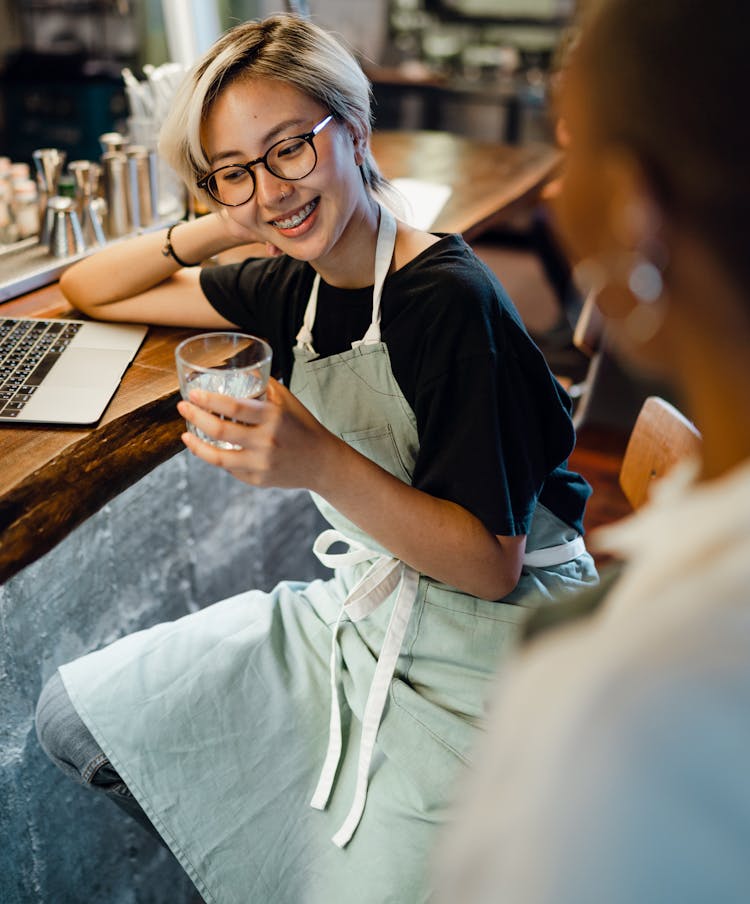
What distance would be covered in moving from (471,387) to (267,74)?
0.47 meters

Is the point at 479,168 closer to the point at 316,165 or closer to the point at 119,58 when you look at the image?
the point at 316,165

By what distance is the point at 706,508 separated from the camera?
18.9 inches

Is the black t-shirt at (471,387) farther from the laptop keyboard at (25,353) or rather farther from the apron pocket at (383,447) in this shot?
the laptop keyboard at (25,353)

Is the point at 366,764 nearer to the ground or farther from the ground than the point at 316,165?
nearer to the ground

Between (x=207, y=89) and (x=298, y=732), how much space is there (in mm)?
820

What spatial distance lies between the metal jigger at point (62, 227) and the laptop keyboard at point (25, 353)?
40 cm

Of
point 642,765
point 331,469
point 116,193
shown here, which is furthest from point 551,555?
point 116,193

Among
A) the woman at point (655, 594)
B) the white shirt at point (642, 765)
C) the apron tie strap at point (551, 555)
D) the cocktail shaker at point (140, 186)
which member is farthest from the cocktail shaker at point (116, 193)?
the white shirt at point (642, 765)

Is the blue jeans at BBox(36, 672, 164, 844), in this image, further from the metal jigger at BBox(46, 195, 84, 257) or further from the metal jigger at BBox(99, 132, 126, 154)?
the metal jigger at BBox(99, 132, 126, 154)

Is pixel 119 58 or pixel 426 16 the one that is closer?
pixel 119 58

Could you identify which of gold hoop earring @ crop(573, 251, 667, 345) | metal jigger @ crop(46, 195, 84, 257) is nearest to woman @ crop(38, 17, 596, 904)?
gold hoop earring @ crop(573, 251, 667, 345)

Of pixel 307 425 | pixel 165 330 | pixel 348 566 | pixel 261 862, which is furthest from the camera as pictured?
pixel 165 330

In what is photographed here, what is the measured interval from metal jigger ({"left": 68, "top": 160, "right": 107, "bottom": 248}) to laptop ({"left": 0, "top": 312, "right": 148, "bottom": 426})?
482 millimetres

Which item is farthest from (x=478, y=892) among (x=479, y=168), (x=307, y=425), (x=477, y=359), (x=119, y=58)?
(x=119, y=58)
